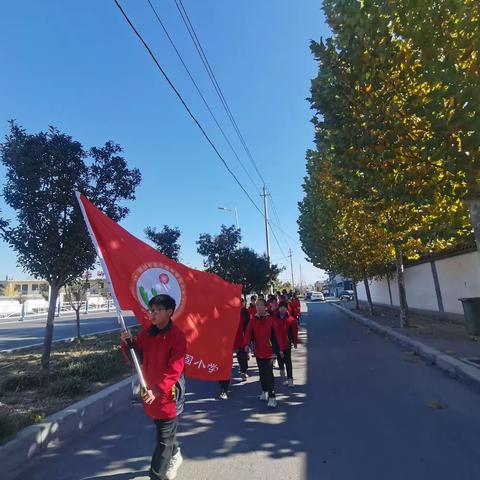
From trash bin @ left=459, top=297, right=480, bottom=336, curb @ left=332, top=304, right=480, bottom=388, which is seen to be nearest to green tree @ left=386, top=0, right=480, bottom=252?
curb @ left=332, top=304, right=480, bottom=388

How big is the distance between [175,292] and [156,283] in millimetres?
216

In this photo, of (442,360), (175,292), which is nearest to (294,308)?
(442,360)

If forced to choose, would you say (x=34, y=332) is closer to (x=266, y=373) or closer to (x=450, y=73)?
(x=266, y=373)

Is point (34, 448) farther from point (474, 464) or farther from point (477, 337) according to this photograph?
point (477, 337)

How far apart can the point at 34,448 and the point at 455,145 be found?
6.59m

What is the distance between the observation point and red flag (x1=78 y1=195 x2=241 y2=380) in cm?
402

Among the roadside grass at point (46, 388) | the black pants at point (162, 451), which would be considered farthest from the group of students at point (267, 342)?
the roadside grass at point (46, 388)

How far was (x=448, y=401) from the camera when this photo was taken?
5.98 m

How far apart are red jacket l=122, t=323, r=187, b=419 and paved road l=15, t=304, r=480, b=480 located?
895 mm

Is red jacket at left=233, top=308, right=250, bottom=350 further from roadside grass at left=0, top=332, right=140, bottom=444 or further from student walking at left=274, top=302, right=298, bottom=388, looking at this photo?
roadside grass at left=0, top=332, right=140, bottom=444

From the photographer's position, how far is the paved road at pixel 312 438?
388 centimetres

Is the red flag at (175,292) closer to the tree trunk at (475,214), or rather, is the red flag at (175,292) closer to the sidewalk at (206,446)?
the sidewalk at (206,446)

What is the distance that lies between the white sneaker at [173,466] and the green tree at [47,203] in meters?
3.88

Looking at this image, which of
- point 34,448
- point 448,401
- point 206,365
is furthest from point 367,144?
point 34,448
